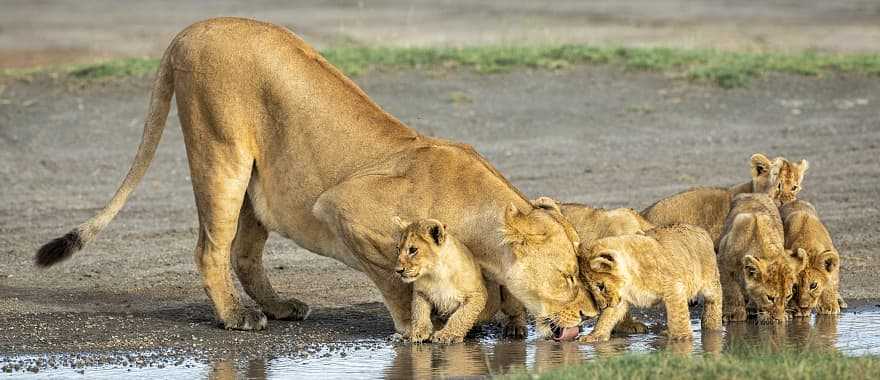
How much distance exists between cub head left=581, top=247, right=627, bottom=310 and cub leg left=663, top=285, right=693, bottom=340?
1.21ft

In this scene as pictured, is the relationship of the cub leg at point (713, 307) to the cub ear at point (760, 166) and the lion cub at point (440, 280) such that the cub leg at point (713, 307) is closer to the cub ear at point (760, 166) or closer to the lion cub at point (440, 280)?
the lion cub at point (440, 280)

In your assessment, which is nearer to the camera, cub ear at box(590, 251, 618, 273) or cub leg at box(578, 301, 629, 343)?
cub ear at box(590, 251, 618, 273)

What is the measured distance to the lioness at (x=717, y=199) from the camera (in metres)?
10.4

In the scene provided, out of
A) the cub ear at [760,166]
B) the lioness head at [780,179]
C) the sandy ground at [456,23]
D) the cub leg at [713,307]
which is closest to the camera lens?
the cub leg at [713,307]

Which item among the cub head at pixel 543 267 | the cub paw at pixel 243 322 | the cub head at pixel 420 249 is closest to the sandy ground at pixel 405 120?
the cub paw at pixel 243 322

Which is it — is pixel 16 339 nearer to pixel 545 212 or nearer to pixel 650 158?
pixel 545 212

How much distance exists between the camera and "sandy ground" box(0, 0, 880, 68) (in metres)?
22.7

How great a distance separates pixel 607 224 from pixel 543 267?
4.01 ft

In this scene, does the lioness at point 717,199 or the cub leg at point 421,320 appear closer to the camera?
the cub leg at point 421,320

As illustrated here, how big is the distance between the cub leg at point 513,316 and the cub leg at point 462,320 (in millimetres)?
270

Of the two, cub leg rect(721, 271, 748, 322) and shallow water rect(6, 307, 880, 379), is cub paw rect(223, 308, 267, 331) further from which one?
cub leg rect(721, 271, 748, 322)

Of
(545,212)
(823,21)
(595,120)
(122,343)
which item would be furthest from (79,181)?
(823,21)

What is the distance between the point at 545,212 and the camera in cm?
846

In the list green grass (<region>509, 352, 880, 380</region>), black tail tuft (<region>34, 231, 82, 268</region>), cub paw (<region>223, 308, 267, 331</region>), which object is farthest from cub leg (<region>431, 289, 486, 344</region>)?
black tail tuft (<region>34, 231, 82, 268</region>)
